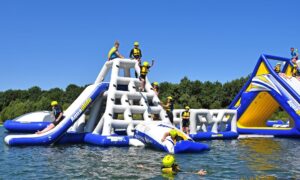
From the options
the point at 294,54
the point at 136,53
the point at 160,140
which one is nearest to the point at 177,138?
the point at 160,140

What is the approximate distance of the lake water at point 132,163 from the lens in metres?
9.85

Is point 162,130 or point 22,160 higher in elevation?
point 162,130

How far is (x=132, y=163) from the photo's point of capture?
11586 mm

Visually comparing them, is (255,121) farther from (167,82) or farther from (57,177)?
(167,82)

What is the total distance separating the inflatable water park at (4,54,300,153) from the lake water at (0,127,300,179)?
800 mm

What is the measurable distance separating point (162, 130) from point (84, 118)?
705 centimetres

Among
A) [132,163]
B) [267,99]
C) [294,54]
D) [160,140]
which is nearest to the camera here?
[132,163]

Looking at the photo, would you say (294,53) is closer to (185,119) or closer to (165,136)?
(185,119)

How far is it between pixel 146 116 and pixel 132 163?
6773 mm

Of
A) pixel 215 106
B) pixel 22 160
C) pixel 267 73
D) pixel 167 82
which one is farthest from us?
pixel 167 82

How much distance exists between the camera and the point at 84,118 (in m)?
20.5

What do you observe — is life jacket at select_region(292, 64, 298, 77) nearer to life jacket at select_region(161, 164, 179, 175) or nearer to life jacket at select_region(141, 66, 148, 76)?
life jacket at select_region(141, 66, 148, 76)

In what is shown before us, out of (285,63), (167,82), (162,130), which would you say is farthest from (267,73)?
(167,82)

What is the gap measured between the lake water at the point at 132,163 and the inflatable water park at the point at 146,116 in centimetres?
80
